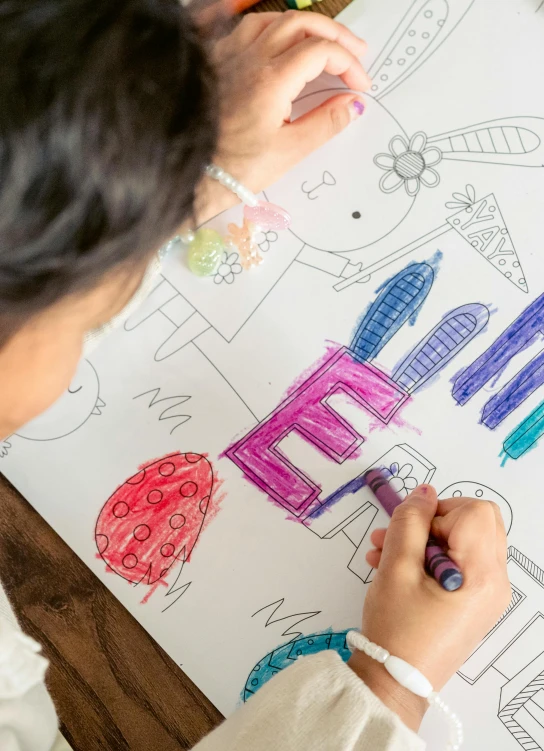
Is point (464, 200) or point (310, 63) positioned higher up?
point (310, 63)

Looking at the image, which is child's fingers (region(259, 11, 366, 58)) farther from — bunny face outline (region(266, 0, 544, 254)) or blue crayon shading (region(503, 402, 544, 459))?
blue crayon shading (region(503, 402, 544, 459))

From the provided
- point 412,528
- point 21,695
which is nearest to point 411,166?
point 412,528

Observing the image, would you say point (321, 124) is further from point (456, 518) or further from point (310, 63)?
point (456, 518)

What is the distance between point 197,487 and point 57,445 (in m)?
0.14

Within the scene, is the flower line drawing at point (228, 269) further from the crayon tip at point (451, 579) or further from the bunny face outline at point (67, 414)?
the crayon tip at point (451, 579)

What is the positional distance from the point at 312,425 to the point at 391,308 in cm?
13

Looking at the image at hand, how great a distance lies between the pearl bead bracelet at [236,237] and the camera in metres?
0.58

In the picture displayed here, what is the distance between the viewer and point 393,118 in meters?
0.61

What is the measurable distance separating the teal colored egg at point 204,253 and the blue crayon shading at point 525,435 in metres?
0.32

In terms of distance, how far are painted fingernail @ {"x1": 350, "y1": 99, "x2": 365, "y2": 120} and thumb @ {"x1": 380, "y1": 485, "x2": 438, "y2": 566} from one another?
37cm

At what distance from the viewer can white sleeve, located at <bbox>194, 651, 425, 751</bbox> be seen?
39cm

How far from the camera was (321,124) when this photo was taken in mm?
595

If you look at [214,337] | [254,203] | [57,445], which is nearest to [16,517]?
[57,445]

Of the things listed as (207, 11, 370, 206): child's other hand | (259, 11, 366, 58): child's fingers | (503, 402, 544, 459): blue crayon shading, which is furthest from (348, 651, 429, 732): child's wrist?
(259, 11, 366, 58): child's fingers
